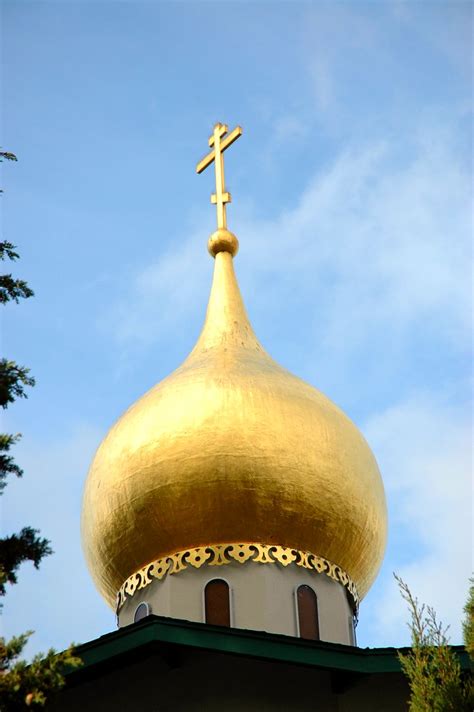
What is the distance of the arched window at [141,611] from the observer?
17.6 meters

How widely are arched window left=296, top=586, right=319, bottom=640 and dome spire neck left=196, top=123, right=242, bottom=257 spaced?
6.06 meters

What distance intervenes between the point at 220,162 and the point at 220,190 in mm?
526

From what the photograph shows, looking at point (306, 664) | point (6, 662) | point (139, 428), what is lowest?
point (6, 662)

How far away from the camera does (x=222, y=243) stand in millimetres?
21609

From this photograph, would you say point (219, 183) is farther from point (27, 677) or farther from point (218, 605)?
point (27, 677)

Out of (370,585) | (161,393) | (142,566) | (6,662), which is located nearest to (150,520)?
(142,566)

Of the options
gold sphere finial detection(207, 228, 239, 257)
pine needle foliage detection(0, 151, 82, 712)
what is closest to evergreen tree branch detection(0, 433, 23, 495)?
pine needle foliage detection(0, 151, 82, 712)

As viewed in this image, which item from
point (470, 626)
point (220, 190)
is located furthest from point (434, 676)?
point (220, 190)

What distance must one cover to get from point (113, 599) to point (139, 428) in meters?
2.22

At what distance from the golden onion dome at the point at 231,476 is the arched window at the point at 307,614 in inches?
21.5

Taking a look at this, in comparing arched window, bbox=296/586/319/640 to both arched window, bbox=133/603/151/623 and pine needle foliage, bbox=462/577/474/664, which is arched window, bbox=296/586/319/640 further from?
pine needle foliage, bbox=462/577/474/664

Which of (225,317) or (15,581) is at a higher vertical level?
(225,317)

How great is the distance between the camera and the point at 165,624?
1435 cm

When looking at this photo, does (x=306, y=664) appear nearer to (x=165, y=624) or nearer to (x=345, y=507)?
(x=165, y=624)
